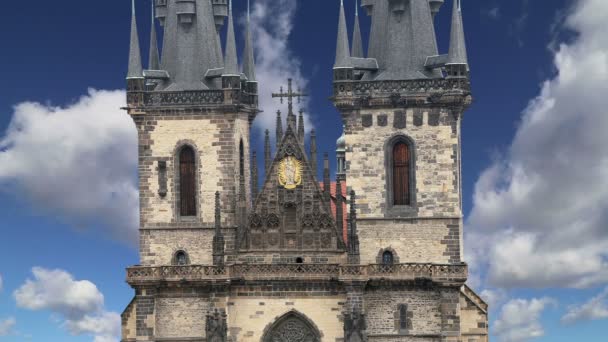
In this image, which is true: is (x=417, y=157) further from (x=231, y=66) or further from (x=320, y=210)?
(x=231, y=66)

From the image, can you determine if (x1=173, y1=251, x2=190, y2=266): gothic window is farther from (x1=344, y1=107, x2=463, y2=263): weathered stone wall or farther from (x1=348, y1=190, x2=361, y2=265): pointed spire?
(x1=344, y1=107, x2=463, y2=263): weathered stone wall

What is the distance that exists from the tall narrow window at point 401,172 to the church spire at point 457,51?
3.79m

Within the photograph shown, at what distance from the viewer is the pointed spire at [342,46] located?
2485 inches

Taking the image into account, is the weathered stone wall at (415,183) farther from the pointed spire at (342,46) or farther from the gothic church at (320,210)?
the pointed spire at (342,46)

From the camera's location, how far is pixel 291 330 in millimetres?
63250

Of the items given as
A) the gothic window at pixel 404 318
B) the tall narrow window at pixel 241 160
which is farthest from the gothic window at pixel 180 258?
the gothic window at pixel 404 318

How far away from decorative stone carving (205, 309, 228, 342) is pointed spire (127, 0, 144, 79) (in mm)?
11166

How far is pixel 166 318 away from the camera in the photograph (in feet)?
207

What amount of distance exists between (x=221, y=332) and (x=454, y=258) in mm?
10211

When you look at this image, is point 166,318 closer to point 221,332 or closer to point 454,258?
point 221,332

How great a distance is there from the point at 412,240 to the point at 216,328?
9.01 meters

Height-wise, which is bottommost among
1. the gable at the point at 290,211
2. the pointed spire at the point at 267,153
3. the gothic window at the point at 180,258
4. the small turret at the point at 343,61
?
the gothic window at the point at 180,258

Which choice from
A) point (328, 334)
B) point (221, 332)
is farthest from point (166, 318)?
point (328, 334)

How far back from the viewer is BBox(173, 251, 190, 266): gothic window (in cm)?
6444
